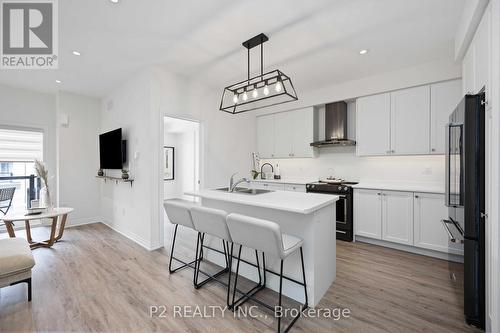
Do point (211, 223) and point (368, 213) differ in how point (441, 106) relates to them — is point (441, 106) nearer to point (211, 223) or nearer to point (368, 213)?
point (368, 213)

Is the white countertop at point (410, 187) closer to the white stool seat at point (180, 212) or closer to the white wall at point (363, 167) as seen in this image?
the white wall at point (363, 167)

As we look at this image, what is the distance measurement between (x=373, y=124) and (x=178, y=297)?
3.85m

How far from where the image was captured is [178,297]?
7.27 ft

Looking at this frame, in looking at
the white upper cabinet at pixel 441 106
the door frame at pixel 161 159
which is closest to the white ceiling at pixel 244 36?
the white upper cabinet at pixel 441 106

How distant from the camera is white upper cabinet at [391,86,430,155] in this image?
11.0 ft

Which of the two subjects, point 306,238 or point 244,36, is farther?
point 244,36

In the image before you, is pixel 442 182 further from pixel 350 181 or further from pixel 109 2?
pixel 109 2

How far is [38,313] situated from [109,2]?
2907 mm

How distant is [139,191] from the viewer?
3.74m

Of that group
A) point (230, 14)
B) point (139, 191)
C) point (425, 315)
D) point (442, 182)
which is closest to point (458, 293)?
point (425, 315)

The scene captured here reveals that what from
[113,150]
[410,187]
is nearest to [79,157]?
[113,150]

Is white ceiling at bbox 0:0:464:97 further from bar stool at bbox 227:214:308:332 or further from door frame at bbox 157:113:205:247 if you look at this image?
bar stool at bbox 227:214:308:332

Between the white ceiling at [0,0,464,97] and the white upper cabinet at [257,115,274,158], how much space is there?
1.53 metres

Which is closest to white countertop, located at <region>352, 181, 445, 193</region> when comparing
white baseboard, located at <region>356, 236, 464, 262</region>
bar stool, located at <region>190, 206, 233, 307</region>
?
white baseboard, located at <region>356, 236, 464, 262</region>
